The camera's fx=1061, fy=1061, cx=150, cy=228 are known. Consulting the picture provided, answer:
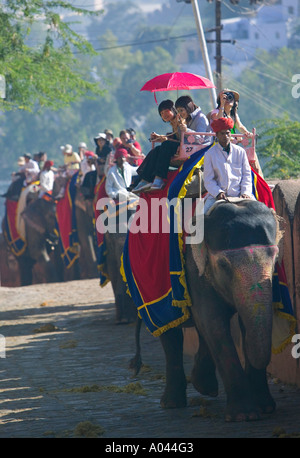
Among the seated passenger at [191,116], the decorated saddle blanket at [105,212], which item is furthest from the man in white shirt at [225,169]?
the decorated saddle blanket at [105,212]

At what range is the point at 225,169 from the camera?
313 inches

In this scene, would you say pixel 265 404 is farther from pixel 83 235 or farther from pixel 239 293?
pixel 83 235

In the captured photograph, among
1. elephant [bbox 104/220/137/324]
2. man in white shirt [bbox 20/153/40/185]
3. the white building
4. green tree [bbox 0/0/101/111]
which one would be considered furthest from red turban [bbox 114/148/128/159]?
the white building

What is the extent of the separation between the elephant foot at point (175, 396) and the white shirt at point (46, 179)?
14311 mm

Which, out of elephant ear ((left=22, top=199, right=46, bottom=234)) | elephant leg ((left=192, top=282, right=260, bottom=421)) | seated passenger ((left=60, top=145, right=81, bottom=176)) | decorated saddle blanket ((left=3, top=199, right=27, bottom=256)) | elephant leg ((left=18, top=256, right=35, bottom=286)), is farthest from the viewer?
elephant leg ((left=18, top=256, right=35, bottom=286))

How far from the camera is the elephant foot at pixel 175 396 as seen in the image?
28.4ft

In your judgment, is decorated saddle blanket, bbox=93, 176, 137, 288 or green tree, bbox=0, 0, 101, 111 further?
green tree, bbox=0, 0, 101, 111

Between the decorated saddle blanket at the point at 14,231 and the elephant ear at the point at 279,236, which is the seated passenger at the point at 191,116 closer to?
the elephant ear at the point at 279,236

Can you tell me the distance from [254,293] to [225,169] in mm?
1065

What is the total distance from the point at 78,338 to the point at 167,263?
4.82 meters

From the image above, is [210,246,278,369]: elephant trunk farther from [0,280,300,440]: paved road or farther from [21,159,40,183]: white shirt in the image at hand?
[21,159,40,183]: white shirt

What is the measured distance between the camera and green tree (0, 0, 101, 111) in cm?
1905

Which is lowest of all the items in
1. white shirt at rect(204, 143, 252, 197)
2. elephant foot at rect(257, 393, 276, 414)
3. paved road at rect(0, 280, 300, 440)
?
paved road at rect(0, 280, 300, 440)
